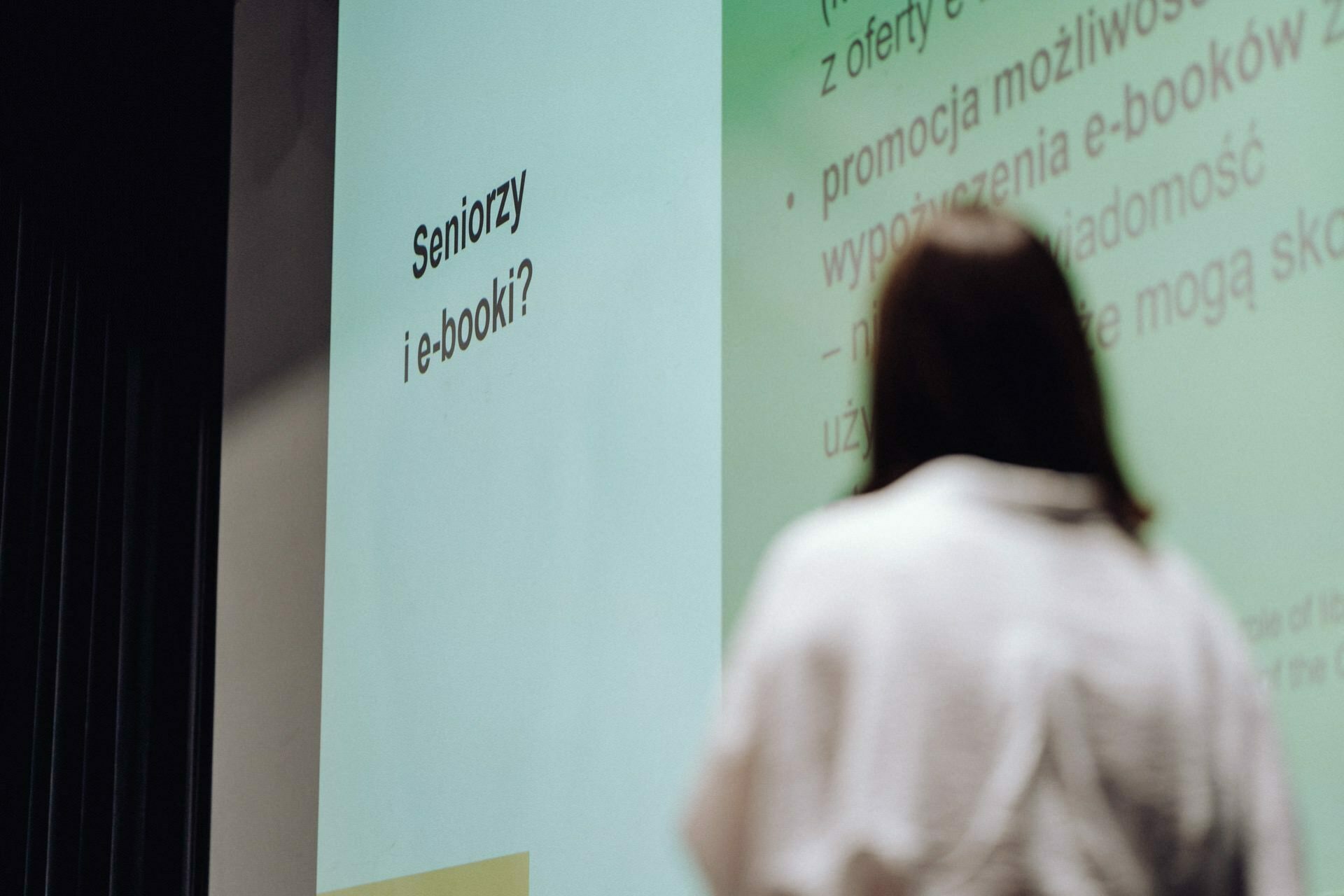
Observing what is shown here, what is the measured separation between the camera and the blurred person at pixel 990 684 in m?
0.88

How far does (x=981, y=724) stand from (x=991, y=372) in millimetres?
201

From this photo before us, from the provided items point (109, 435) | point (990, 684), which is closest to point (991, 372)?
point (990, 684)

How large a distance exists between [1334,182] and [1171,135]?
0.18 metres

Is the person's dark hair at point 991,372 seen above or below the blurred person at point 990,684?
above

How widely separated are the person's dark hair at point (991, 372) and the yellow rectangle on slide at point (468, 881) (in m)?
1.55

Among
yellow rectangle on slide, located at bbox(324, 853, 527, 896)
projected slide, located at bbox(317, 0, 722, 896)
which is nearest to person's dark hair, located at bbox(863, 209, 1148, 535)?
projected slide, located at bbox(317, 0, 722, 896)

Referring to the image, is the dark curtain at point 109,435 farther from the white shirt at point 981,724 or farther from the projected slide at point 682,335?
the white shirt at point 981,724

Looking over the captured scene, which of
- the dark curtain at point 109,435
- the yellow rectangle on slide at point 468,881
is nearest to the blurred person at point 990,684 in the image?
the yellow rectangle on slide at point 468,881

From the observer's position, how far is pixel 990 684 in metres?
0.89

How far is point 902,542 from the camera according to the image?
3.01 feet

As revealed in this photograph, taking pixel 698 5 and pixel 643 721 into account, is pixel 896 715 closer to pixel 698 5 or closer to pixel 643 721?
pixel 643 721

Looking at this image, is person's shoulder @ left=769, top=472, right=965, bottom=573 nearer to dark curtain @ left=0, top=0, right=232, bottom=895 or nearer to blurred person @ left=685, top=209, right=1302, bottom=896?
blurred person @ left=685, top=209, right=1302, bottom=896

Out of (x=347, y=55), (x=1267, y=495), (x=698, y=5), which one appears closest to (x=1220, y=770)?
(x=1267, y=495)

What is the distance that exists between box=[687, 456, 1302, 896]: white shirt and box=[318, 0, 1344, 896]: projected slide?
1.69 ft
